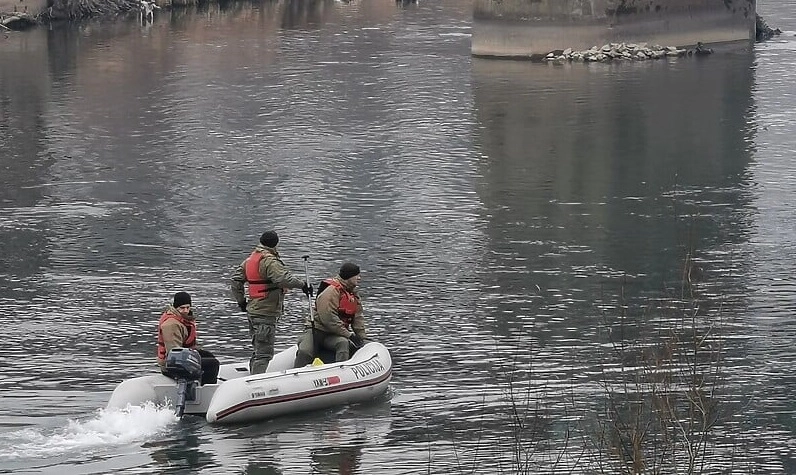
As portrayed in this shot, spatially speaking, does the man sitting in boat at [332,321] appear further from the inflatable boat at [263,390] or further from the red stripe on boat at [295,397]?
the red stripe on boat at [295,397]

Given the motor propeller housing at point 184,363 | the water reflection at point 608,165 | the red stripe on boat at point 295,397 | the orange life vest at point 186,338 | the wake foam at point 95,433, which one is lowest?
the water reflection at point 608,165

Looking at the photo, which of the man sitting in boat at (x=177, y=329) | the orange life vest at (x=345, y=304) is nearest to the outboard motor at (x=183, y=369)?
the man sitting in boat at (x=177, y=329)

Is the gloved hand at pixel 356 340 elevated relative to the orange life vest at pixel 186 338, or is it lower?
lower

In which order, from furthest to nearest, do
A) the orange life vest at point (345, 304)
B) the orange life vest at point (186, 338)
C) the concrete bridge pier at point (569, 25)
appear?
the concrete bridge pier at point (569, 25) < the orange life vest at point (345, 304) < the orange life vest at point (186, 338)

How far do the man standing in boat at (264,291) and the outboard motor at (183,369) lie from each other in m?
1.12

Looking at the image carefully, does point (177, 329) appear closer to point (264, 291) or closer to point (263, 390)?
point (263, 390)

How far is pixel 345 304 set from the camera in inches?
774

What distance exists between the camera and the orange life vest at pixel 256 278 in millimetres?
19266

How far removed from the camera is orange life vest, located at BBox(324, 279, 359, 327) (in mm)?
19609

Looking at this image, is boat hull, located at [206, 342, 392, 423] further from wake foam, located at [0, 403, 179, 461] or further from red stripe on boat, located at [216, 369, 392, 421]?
wake foam, located at [0, 403, 179, 461]

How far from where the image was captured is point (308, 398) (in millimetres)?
18938

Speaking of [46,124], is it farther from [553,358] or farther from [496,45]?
[553,358]

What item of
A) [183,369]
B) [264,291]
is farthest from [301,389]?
[183,369]

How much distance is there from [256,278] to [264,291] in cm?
19
